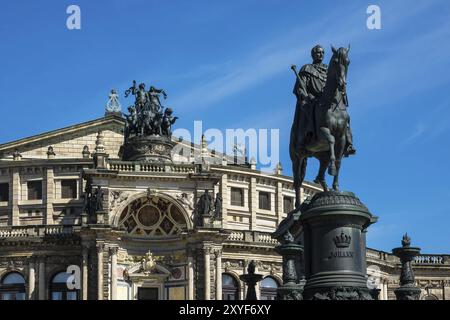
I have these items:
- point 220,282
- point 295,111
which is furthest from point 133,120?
point 295,111

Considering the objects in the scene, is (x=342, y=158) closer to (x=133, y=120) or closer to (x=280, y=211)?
(x=133, y=120)

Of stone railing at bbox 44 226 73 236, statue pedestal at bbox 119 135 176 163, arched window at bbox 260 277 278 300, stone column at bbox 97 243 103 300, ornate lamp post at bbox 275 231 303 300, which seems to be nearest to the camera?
ornate lamp post at bbox 275 231 303 300

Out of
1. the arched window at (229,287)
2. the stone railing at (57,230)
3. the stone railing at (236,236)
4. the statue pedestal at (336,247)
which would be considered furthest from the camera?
the stone railing at (236,236)

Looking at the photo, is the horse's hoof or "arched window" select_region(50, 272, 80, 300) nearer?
the horse's hoof

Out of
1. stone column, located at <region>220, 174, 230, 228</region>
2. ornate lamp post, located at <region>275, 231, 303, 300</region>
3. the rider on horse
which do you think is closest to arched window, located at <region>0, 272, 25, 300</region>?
stone column, located at <region>220, 174, 230, 228</region>

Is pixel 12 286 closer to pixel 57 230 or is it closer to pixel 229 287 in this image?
pixel 57 230

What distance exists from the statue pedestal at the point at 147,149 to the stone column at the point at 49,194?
10.3 meters

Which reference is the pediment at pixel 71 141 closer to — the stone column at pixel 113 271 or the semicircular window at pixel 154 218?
the semicircular window at pixel 154 218

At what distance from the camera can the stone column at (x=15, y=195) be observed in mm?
94231

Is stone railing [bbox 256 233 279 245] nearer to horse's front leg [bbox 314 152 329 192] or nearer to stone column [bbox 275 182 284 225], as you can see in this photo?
stone column [bbox 275 182 284 225]

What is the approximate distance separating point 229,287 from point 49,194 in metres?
20.3

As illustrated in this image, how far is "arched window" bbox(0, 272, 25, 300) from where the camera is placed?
84438mm

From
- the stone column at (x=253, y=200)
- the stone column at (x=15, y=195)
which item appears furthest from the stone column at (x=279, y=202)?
the stone column at (x=15, y=195)

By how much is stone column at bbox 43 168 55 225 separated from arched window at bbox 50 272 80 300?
10.2 meters
